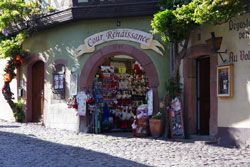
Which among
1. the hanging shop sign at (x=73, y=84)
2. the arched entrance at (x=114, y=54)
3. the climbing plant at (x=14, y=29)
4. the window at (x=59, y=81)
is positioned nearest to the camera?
the arched entrance at (x=114, y=54)

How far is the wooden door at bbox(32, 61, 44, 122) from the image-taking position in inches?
547

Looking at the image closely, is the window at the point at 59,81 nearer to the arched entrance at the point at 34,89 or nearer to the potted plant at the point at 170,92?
the arched entrance at the point at 34,89

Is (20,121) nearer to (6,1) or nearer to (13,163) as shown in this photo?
(6,1)

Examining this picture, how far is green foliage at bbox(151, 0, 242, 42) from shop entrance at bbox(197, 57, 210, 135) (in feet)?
3.50

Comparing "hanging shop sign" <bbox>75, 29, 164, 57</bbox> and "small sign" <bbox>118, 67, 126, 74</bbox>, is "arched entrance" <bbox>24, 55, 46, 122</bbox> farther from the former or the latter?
"small sign" <bbox>118, 67, 126, 74</bbox>

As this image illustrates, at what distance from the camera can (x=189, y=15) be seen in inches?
337

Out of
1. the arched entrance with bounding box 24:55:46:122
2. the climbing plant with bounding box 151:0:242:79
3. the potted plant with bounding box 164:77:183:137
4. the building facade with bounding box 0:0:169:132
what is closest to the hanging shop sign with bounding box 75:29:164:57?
the building facade with bounding box 0:0:169:132

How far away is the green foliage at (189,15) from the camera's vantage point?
782 centimetres

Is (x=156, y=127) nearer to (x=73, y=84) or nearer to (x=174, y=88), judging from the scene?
(x=174, y=88)

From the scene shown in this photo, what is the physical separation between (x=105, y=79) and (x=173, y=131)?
10.3 ft

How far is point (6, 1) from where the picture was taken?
12.6 m

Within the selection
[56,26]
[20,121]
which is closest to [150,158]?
[56,26]

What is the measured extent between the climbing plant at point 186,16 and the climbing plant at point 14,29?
482cm

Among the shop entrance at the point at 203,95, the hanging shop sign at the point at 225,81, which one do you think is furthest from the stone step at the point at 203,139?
the hanging shop sign at the point at 225,81
